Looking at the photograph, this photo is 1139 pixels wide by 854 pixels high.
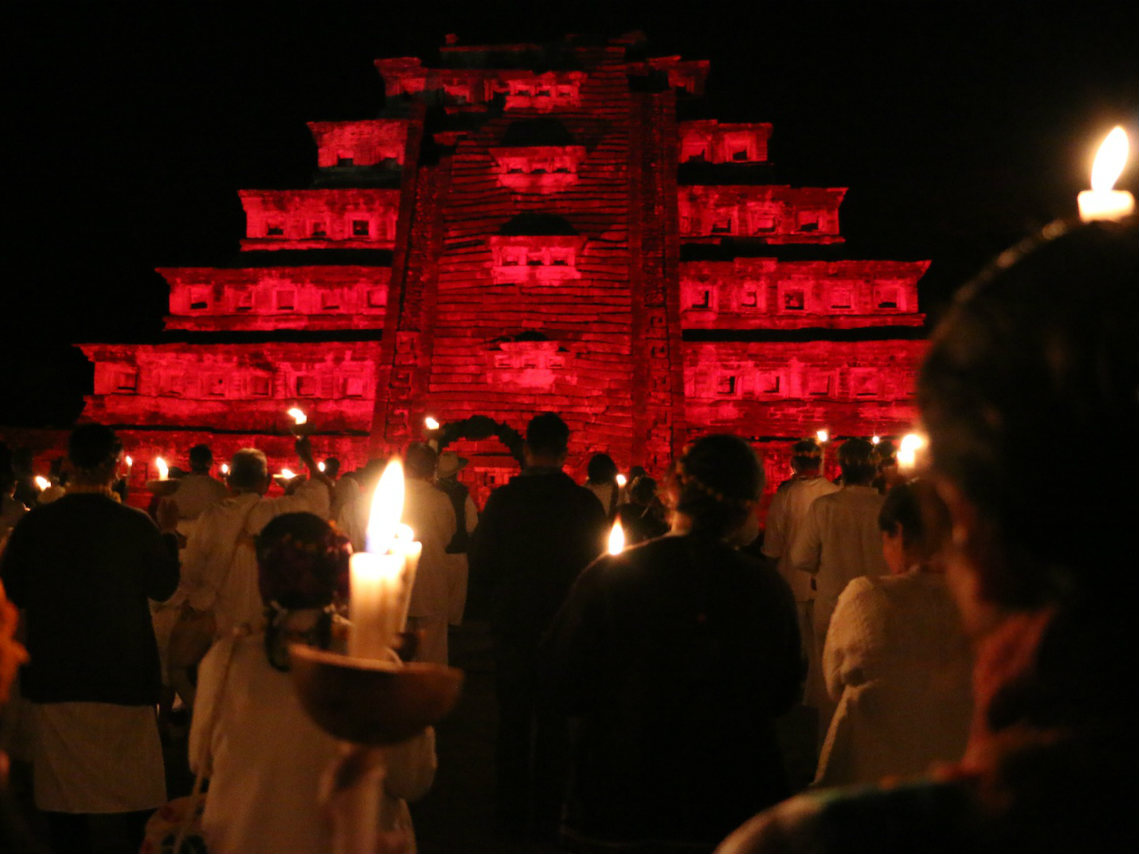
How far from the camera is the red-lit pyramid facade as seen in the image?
66.5ft

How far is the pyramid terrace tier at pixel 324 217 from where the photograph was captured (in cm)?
2688

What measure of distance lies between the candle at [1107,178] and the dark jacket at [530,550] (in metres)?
3.05

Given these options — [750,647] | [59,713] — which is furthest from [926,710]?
[59,713]

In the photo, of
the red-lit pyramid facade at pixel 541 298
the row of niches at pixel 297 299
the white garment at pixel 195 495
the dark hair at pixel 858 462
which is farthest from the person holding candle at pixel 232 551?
the row of niches at pixel 297 299

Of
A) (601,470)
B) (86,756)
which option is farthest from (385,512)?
(601,470)

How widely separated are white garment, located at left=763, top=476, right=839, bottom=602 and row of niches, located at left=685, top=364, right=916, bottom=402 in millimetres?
16312

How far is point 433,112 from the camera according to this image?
1023 inches

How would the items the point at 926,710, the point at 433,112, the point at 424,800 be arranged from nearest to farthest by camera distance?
the point at 926,710, the point at 424,800, the point at 433,112

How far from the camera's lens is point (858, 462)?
5.29 m

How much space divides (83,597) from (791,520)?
5099mm

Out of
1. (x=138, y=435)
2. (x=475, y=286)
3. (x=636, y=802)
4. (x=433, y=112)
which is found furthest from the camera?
(x=433, y=112)

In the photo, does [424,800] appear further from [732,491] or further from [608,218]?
[608,218]

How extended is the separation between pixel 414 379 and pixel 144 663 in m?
16.6

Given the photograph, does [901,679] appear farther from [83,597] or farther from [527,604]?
[83,597]
